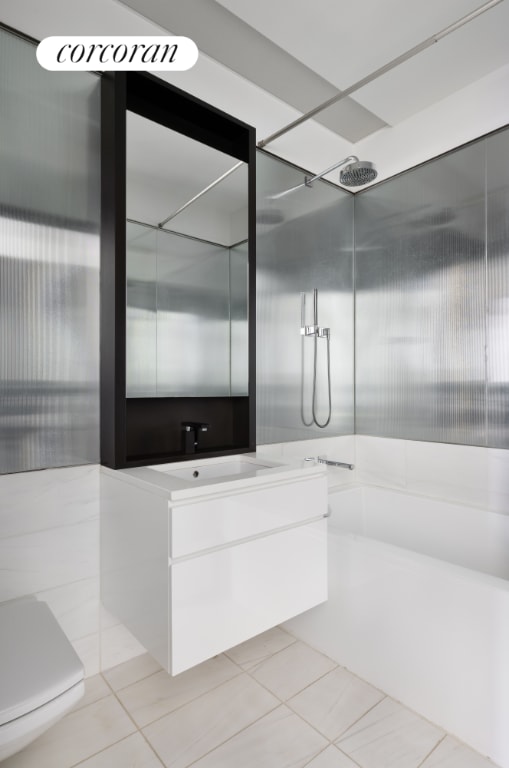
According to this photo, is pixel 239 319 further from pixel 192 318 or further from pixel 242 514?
pixel 242 514

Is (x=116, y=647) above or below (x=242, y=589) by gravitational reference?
below

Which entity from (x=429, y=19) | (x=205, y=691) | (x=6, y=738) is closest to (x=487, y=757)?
(x=205, y=691)

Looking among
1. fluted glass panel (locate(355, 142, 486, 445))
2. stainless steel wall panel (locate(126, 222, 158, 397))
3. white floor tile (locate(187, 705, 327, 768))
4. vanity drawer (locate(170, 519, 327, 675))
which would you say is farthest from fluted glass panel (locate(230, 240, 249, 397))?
white floor tile (locate(187, 705, 327, 768))

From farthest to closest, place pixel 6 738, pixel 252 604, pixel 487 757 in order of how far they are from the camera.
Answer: pixel 252 604 < pixel 487 757 < pixel 6 738

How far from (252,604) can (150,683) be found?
599 millimetres

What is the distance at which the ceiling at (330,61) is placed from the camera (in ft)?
5.74

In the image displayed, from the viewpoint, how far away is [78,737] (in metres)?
1.45

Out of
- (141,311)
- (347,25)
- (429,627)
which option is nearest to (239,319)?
(141,311)

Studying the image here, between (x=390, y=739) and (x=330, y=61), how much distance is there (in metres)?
2.82

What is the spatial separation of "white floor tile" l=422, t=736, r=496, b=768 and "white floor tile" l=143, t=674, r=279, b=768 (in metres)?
0.54

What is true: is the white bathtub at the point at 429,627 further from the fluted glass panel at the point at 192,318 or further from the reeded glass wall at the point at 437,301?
the fluted glass panel at the point at 192,318

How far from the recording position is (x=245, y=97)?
2.15 m

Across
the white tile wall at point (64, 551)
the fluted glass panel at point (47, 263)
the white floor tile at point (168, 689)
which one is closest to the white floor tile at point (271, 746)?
the white floor tile at point (168, 689)

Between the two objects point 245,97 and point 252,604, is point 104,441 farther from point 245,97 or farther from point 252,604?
point 245,97
